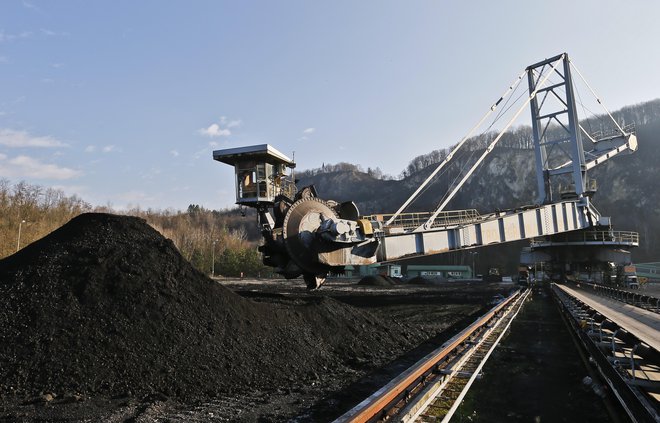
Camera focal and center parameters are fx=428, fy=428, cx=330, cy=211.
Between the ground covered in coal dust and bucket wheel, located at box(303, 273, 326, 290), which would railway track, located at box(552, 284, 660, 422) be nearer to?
the ground covered in coal dust

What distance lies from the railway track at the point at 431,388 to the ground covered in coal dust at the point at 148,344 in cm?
92

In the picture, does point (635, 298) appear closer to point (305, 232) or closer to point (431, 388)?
point (305, 232)

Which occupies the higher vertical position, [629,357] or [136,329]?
[136,329]

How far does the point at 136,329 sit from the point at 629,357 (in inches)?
302

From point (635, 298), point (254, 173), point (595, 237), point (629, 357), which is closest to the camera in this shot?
point (629, 357)

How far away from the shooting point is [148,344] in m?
6.36

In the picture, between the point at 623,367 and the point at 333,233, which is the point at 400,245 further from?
the point at 623,367

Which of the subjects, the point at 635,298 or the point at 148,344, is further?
the point at 635,298

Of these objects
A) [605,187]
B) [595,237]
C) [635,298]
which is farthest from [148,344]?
[605,187]

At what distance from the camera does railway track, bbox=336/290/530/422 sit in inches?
183

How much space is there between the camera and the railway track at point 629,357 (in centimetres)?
481

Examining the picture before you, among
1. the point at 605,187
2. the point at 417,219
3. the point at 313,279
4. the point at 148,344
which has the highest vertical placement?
the point at 605,187

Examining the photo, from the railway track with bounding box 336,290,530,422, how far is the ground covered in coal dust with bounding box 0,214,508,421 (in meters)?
0.92

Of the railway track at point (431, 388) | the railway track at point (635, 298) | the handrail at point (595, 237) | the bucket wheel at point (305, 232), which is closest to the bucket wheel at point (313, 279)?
the bucket wheel at point (305, 232)
